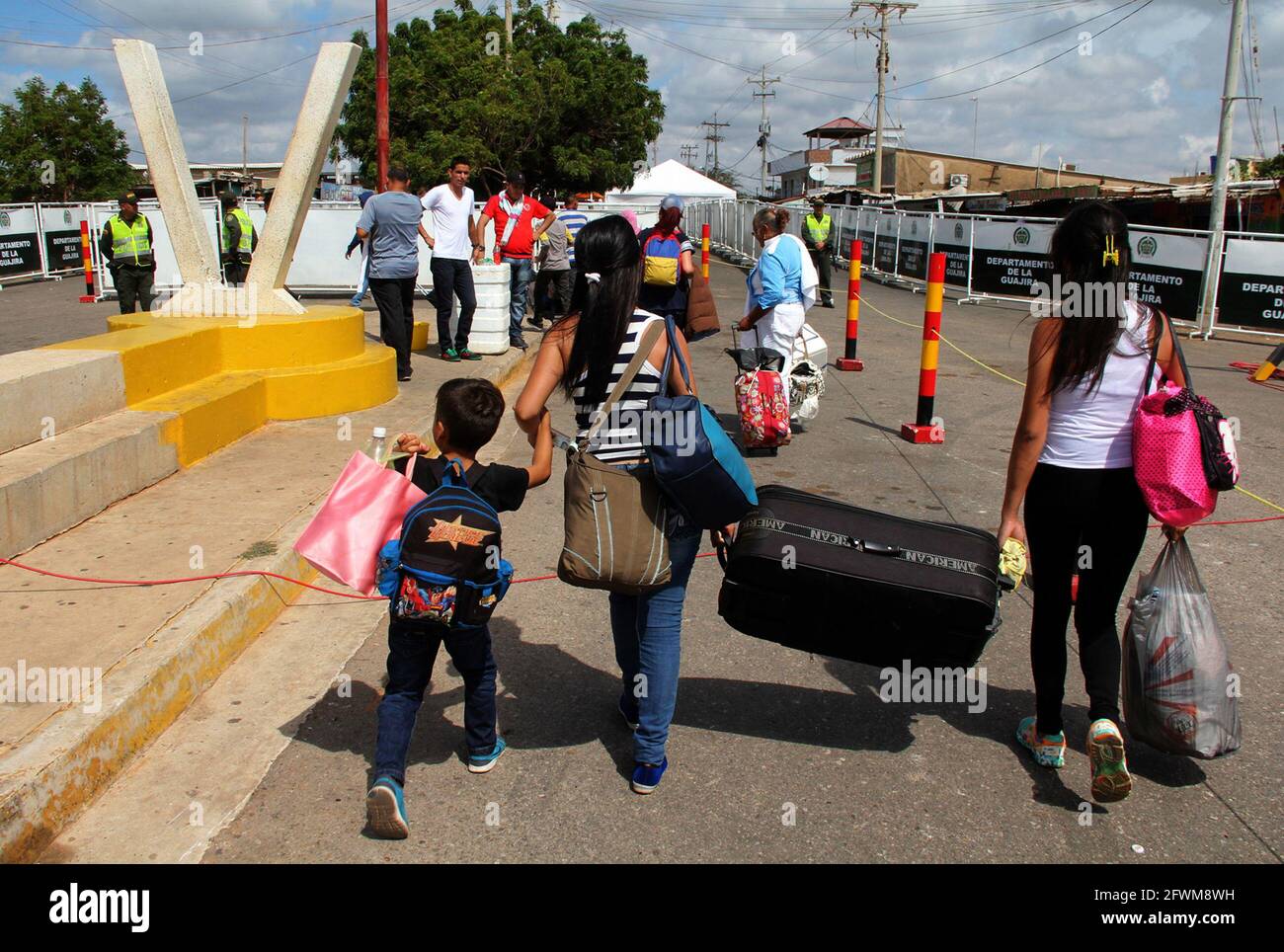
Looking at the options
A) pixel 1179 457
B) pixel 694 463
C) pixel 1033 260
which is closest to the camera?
pixel 694 463

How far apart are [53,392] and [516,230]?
7.28 meters

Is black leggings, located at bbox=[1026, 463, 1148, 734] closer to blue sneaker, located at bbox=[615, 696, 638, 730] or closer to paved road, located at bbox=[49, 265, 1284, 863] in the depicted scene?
paved road, located at bbox=[49, 265, 1284, 863]

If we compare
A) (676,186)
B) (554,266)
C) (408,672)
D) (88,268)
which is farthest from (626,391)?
(676,186)

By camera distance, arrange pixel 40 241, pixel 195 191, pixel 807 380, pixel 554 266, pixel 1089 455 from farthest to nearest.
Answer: pixel 40 241 < pixel 554 266 < pixel 195 191 < pixel 807 380 < pixel 1089 455

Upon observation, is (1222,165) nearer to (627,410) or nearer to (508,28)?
(627,410)

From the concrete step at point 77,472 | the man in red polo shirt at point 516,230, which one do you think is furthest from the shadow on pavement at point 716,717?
the man in red polo shirt at point 516,230

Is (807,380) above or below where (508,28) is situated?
below

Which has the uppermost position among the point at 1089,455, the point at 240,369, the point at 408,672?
the point at 1089,455

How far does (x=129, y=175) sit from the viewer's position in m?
40.6

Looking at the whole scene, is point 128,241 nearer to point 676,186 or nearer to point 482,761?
point 482,761

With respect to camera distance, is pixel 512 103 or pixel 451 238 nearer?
pixel 451 238

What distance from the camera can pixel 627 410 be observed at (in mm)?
3146

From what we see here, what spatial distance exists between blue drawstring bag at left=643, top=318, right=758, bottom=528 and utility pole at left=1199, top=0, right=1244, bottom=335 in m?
15.4
